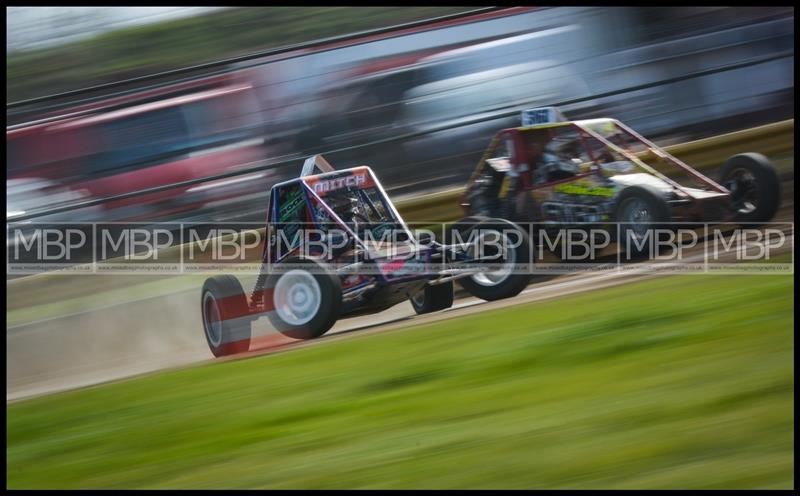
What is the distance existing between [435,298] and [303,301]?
1503 mm

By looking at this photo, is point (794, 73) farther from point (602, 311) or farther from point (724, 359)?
point (724, 359)

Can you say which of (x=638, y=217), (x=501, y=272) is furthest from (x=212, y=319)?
(x=638, y=217)

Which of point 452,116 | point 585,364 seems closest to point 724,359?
point 585,364

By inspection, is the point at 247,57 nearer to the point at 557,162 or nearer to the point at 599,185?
the point at 557,162

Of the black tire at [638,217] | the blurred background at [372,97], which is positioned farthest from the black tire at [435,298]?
the blurred background at [372,97]

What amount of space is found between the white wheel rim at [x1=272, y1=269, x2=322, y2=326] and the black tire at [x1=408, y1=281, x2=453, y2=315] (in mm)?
1272

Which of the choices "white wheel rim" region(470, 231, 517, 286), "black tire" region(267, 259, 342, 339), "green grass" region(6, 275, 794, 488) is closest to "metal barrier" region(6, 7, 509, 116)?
"white wheel rim" region(470, 231, 517, 286)

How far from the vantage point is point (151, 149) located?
436 inches

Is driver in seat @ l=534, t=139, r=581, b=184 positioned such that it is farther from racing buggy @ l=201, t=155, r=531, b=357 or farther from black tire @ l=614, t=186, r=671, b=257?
racing buggy @ l=201, t=155, r=531, b=357

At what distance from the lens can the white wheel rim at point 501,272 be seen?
25.8 ft

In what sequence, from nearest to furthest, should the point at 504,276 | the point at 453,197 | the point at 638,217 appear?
1. the point at 504,276
2. the point at 638,217
3. the point at 453,197

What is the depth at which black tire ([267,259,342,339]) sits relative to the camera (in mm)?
7340

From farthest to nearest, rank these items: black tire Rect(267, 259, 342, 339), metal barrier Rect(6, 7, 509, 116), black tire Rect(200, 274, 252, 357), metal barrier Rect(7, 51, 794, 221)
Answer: metal barrier Rect(6, 7, 509, 116) < metal barrier Rect(7, 51, 794, 221) < black tire Rect(200, 274, 252, 357) < black tire Rect(267, 259, 342, 339)

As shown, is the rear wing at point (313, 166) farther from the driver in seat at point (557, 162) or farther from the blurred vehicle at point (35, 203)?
the blurred vehicle at point (35, 203)
